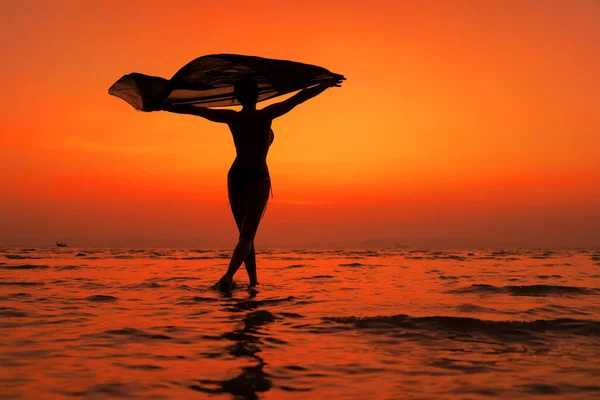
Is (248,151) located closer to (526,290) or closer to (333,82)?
(333,82)

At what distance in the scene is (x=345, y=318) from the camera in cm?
501

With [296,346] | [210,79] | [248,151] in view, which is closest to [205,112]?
[210,79]

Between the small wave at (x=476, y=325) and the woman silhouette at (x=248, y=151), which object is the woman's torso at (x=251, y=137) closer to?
the woman silhouette at (x=248, y=151)

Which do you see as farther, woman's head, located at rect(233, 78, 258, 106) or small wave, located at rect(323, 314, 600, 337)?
woman's head, located at rect(233, 78, 258, 106)

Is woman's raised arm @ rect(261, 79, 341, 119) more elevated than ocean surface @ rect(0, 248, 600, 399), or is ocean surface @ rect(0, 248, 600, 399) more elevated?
woman's raised arm @ rect(261, 79, 341, 119)

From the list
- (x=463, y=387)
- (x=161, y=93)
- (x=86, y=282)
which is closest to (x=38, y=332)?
(x=463, y=387)

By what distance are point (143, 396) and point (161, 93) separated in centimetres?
519

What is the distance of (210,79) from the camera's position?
293 inches

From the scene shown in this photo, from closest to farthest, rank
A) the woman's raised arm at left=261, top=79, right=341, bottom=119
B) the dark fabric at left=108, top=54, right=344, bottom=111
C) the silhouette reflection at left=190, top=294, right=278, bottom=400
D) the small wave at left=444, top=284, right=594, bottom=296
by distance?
1. the silhouette reflection at left=190, top=294, right=278, bottom=400
2. the woman's raised arm at left=261, top=79, right=341, bottom=119
3. the dark fabric at left=108, top=54, right=344, bottom=111
4. the small wave at left=444, top=284, right=594, bottom=296

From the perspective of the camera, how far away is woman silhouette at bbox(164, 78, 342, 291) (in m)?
7.24

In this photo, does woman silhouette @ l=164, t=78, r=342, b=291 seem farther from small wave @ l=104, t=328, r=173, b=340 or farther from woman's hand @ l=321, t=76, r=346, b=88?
small wave @ l=104, t=328, r=173, b=340

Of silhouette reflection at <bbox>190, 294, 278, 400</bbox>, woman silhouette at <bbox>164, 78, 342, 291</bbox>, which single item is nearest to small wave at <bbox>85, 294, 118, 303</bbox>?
woman silhouette at <bbox>164, 78, 342, 291</bbox>

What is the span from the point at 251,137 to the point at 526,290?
4645mm

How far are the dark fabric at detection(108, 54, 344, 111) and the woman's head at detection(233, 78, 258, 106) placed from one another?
8cm
